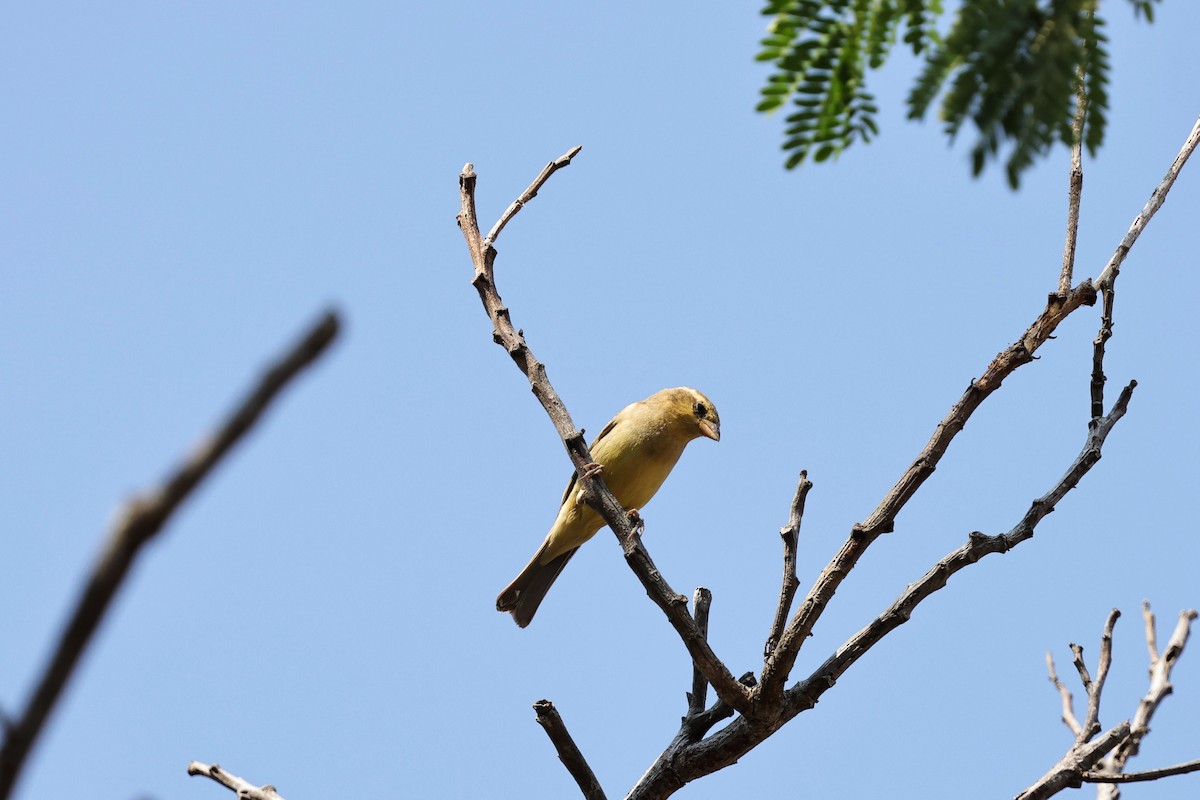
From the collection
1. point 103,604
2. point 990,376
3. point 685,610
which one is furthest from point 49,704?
point 990,376

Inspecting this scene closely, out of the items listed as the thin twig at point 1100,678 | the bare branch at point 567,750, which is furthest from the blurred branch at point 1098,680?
the bare branch at point 567,750

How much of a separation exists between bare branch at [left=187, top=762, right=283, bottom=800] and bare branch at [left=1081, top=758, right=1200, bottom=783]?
3.28m

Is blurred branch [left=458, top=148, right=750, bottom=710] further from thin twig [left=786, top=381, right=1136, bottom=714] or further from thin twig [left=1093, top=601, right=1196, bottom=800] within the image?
thin twig [left=1093, top=601, right=1196, bottom=800]

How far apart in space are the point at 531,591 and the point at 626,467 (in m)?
1.15

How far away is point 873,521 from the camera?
15.3 feet

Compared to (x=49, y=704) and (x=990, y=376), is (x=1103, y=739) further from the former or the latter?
(x=49, y=704)

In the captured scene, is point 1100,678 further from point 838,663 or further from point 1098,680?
point 838,663

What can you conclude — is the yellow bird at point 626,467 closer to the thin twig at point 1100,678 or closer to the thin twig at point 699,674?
the thin twig at point 699,674

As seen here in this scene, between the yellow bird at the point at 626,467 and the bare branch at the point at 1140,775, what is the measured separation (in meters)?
3.54

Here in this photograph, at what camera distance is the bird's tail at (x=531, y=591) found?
307 inches

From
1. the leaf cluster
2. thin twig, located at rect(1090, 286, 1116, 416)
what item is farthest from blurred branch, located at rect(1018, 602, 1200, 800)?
the leaf cluster

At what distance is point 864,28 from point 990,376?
2587mm

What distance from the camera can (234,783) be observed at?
15.8ft

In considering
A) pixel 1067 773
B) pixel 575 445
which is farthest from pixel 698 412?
pixel 1067 773
